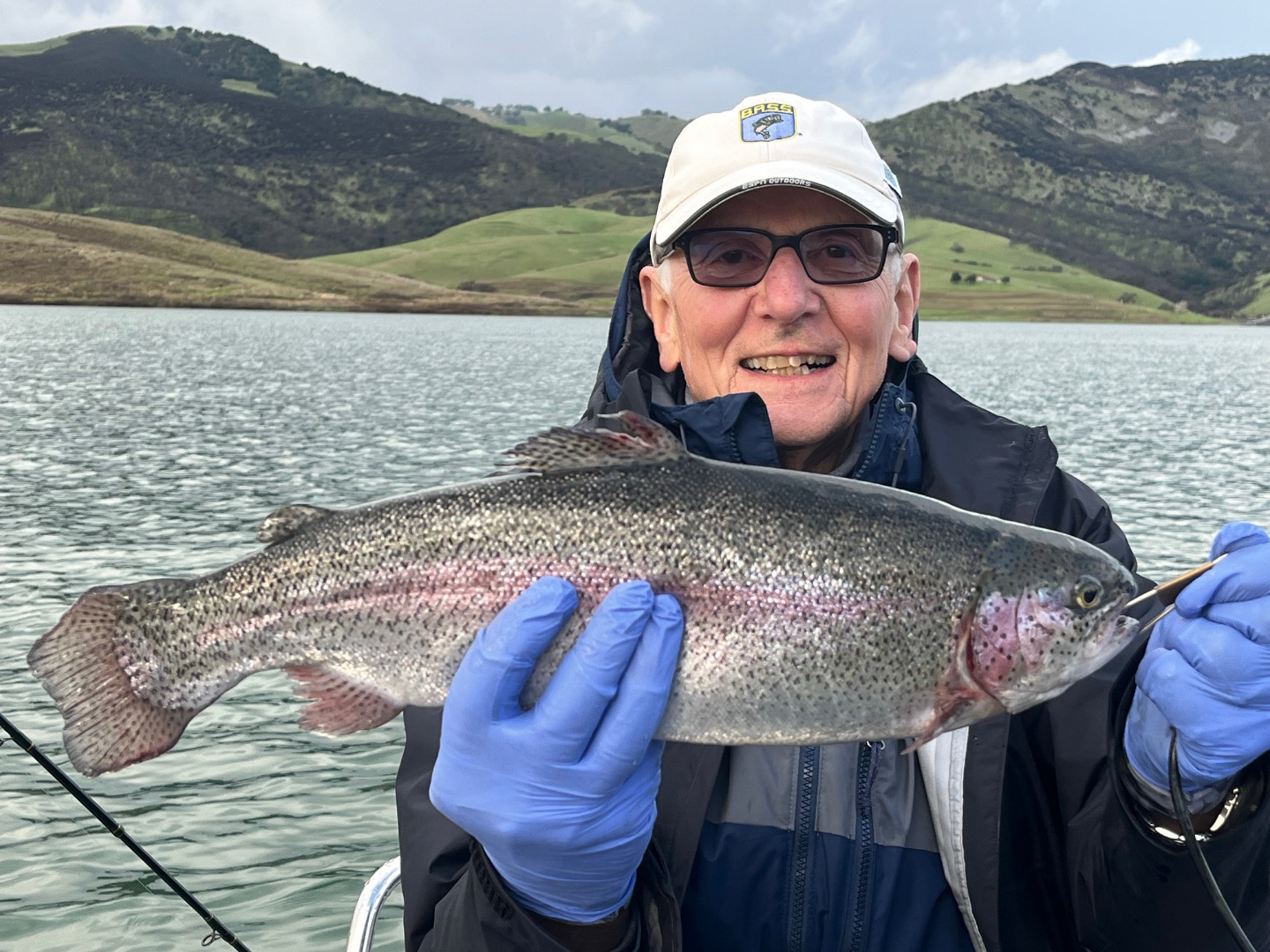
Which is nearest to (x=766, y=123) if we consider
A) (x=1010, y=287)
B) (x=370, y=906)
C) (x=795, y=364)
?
(x=795, y=364)

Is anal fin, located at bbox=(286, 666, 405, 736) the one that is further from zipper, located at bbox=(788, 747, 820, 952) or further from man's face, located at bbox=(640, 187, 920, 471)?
man's face, located at bbox=(640, 187, 920, 471)

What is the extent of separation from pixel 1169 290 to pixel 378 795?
189m

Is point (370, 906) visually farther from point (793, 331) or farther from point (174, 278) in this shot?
point (174, 278)

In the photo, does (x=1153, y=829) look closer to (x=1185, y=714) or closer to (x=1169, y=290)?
(x=1185, y=714)

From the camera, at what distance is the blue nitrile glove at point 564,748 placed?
290 cm

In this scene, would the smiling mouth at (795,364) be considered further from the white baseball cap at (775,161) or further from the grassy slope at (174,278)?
the grassy slope at (174,278)

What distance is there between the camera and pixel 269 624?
312 centimetres

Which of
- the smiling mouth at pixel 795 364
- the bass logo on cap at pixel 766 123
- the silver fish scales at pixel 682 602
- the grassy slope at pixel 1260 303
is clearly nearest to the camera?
the silver fish scales at pixel 682 602

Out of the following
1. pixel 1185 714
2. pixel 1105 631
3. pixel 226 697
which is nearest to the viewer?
pixel 1185 714

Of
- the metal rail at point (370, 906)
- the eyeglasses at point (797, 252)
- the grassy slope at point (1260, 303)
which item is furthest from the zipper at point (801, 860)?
the grassy slope at point (1260, 303)

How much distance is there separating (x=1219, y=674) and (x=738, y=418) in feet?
5.33

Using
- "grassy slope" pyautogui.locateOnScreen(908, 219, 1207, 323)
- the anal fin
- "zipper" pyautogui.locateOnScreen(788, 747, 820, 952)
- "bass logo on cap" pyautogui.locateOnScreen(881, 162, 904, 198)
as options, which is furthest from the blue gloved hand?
"grassy slope" pyautogui.locateOnScreen(908, 219, 1207, 323)

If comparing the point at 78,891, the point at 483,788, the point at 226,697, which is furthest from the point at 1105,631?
the point at 226,697

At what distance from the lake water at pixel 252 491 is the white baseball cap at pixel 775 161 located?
5604 mm
